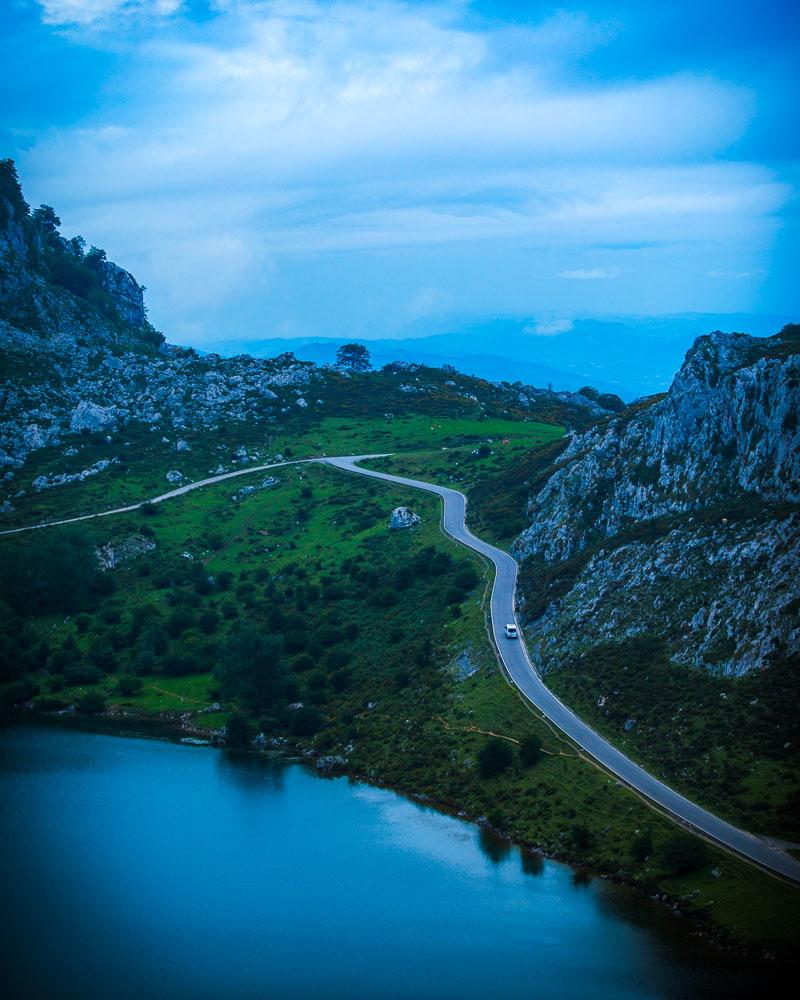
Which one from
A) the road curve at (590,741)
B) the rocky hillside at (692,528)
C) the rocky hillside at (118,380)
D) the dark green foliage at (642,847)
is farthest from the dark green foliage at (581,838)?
the rocky hillside at (118,380)

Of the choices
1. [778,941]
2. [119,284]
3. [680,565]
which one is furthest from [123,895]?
[119,284]

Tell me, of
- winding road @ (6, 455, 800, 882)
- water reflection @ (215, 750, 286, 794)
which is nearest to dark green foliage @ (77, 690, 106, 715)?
water reflection @ (215, 750, 286, 794)

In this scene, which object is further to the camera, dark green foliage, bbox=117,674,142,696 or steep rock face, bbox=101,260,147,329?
steep rock face, bbox=101,260,147,329

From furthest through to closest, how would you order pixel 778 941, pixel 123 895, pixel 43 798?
pixel 43 798, pixel 123 895, pixel 778 941

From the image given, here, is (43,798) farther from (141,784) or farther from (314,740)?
(314,740)

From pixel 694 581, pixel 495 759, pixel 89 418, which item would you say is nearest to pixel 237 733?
pixel 495 759

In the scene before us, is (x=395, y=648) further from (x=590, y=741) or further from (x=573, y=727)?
(x=590, y=741)

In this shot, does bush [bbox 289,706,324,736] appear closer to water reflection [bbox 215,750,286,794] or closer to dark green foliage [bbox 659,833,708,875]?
water reflection [bbox 215,750,286,794]
